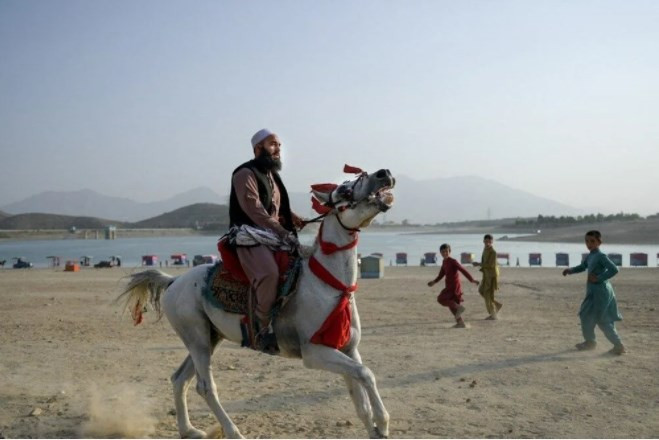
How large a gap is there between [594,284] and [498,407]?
15.2 ft

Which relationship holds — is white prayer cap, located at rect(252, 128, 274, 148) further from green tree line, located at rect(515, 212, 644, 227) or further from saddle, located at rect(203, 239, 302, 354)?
green tree line, located at rect(515, 212, 644, 227)

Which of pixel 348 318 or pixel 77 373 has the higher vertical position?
pixel 348 318

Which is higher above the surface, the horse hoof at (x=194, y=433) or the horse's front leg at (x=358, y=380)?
the horse's front leg at (x=358, y=380)

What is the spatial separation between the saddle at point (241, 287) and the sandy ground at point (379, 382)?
1.44 m

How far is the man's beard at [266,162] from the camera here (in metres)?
6.46

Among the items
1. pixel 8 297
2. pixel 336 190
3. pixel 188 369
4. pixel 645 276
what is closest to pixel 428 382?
pixel 188 369

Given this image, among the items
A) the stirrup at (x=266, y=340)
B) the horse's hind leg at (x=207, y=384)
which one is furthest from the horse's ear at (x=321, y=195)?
the horse's hind leg at (x=207, y=384)

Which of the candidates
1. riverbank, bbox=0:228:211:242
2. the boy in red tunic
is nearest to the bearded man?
the boy in red tunic

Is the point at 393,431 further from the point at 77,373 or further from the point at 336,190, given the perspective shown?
the point at 77,373

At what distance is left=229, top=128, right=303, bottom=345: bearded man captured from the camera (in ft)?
19.8

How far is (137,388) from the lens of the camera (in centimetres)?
896

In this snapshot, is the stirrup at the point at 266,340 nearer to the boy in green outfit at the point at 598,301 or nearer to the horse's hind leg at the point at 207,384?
the horse's hind leg at the point at 207,384

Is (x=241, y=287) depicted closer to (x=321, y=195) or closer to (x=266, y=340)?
(x=266, y=340)

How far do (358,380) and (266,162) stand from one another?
2.34 meters
